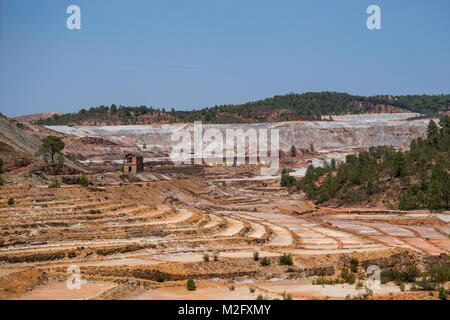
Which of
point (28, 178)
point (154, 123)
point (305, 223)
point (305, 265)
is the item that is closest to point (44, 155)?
point (28, 178)

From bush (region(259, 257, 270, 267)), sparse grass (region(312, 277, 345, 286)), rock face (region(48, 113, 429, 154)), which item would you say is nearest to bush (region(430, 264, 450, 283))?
sparse grass (region(312, 277, 345, 286))

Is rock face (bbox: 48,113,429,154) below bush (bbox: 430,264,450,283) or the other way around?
the other way around

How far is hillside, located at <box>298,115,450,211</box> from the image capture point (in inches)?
1978

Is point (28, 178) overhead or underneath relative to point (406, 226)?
overhead

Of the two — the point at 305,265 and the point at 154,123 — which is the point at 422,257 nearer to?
the point at 305,265

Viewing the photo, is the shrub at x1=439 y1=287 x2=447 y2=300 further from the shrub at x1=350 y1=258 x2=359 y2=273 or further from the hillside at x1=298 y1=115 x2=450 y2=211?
the hillside at x1=298 y1=115 x2=450 y2=211

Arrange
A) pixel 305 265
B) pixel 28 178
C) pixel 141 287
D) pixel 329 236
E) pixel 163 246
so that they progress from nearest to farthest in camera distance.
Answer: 1. pixel 141 287
2. pixel 305 265
3. pixel 163 246
4. pixel 329 236
5. pixel 28 178

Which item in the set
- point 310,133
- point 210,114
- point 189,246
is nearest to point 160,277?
point 189,246

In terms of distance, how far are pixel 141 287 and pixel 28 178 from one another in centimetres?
2565

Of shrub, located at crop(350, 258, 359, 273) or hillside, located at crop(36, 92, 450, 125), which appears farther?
hillside, located at crop(36, 92, 450, 125)

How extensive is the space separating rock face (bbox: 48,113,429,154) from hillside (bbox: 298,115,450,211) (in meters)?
66.1

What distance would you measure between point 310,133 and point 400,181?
86903 mm
